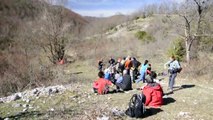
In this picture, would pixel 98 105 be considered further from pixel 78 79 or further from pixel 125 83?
pixel 78 79

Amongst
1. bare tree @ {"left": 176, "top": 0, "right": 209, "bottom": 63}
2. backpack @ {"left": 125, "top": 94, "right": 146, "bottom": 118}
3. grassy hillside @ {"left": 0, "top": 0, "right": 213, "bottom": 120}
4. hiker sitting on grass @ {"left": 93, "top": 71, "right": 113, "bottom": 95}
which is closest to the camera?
backpack @ {"left": 125, "top": 94, "right": 146, "bottom": 118}

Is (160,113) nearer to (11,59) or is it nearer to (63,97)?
(63,97)

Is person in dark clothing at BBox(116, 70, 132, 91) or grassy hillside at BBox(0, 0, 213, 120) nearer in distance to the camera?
grassy hillside at BBox(0, 0, 213, 120)

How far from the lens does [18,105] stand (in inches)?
608

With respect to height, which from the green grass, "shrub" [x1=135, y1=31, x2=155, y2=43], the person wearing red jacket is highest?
"shrub" [x1=135, y1=31, x2=155, y2=43]

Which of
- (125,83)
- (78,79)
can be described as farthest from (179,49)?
(125,83)

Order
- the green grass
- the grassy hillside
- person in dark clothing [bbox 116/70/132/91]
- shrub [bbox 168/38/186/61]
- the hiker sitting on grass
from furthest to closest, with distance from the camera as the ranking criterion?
1. shrub [bbox 168/38/186/61]
2. person in dark clothing [bbox 116/70/132/91]
3. the hiker sitting on grass
4. the grassy hillside
5. the green grass

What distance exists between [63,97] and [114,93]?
7.94 ft

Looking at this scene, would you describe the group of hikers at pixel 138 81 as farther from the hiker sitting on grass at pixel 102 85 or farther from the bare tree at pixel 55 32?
the bare tree at pixel 55 32

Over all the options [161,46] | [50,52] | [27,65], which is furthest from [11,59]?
[161,46]

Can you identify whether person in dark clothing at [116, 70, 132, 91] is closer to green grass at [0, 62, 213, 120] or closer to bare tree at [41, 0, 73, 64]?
green grass at [0, 62, 213, 120]

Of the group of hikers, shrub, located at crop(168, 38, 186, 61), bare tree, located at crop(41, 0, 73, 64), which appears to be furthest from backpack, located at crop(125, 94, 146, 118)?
bare tree, located at crop(41, 0, 73, 64)

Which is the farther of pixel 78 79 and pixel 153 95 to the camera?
pixel 78 79

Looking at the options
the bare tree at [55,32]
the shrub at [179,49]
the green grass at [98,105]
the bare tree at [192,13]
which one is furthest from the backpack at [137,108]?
the bare tree at [55,32]
